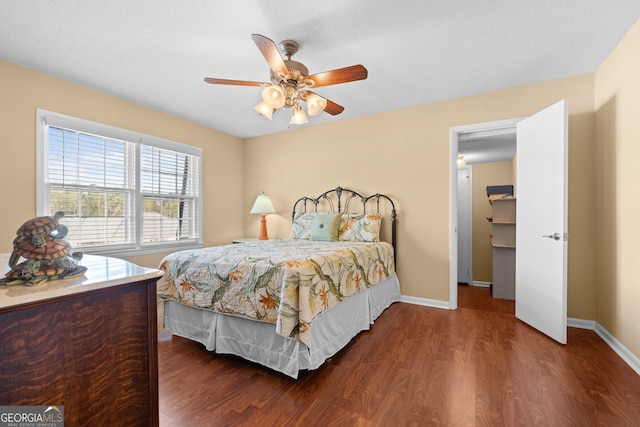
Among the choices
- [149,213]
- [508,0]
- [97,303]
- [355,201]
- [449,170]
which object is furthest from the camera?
[355,201]

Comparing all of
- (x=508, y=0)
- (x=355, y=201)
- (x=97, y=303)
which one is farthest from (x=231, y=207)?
(x=508, y=0)

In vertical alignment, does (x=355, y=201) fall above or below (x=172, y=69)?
below

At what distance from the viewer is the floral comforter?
72.4 inches

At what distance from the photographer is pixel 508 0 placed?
1.80 meters

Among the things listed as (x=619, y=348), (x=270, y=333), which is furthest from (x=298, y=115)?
(x=619, y=348)

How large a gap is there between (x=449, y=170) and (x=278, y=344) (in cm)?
269

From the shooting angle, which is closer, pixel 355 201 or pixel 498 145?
pixel 355 201

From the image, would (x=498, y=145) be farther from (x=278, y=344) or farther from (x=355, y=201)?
(x=278, y=344)

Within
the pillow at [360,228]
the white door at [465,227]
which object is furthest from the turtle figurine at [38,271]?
the white door at [465,227]

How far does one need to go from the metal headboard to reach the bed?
870mm

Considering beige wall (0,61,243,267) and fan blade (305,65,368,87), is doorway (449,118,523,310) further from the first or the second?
beige wall (0,61,243,267)

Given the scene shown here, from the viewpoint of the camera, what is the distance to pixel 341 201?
4.05 meters

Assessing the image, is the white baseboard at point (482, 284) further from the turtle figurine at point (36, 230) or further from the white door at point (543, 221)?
the turtle figurine at point (36, 230)

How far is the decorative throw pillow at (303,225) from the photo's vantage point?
152 inches
